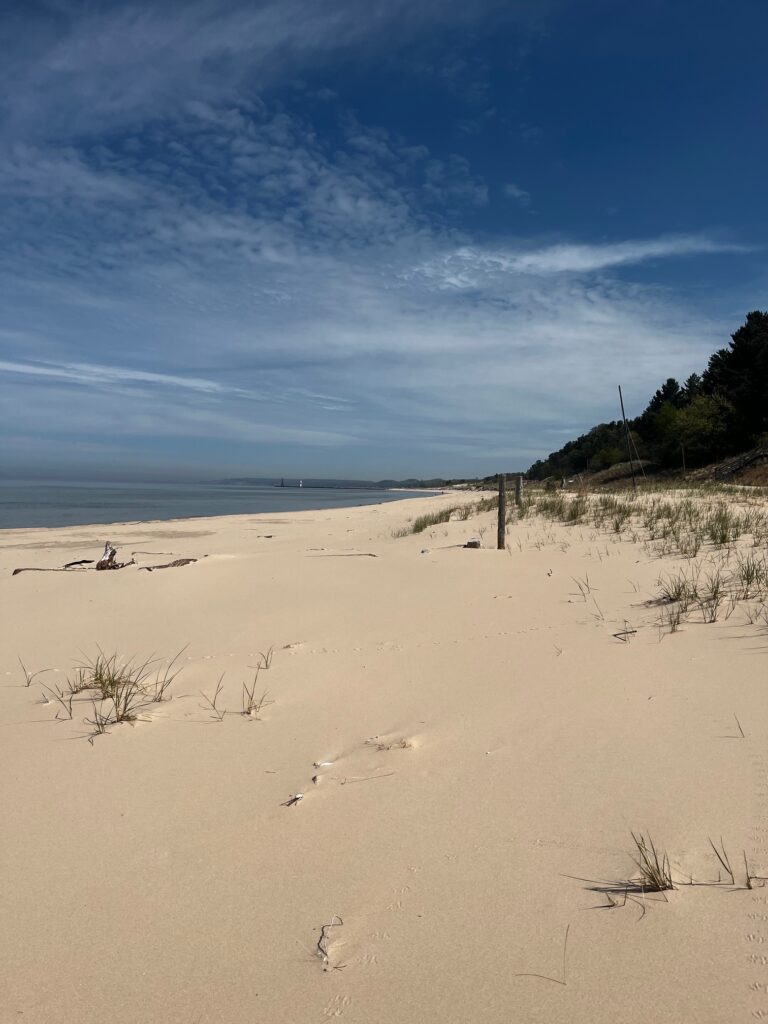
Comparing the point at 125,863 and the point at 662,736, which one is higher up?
the point at 662,736

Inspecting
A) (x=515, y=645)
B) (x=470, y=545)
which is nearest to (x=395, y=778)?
(x=515, y=645)

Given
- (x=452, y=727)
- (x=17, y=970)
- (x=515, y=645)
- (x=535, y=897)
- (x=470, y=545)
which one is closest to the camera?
(x=17, y=970)

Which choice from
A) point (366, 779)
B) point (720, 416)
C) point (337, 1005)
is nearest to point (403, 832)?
point (366, 779)

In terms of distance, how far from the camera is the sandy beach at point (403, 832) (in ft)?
4.03

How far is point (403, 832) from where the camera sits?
5.74 ft

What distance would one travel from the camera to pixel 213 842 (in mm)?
1769

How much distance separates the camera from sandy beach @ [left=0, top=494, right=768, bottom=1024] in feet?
4.03

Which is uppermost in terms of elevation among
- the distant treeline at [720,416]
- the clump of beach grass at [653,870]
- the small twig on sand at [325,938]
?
the distant treeline at [720,416]

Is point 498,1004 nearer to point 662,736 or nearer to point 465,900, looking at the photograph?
point 465,900

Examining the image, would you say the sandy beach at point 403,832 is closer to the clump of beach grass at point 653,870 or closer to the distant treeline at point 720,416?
the clump of beach grass at point 653,870

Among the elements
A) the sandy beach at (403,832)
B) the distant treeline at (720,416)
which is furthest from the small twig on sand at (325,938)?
the distant treeline at (720,416)

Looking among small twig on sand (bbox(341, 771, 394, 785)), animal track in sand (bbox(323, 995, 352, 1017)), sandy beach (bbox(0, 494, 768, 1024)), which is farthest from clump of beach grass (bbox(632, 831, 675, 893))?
small twig on sand (bbox(341, 771, 394, 785))

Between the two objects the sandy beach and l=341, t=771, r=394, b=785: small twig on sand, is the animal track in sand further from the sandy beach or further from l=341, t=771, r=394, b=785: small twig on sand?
l=341, t=771, r=394, b=785: small twig on sand

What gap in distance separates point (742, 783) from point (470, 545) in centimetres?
583
